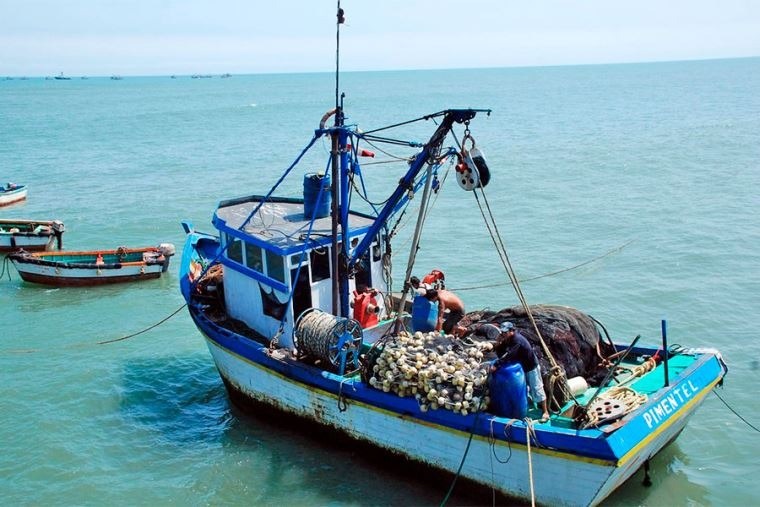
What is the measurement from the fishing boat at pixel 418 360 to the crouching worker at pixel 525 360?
0.44ft

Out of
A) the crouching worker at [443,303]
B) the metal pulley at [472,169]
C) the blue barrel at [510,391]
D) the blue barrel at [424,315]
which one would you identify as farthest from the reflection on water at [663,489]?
the metal pulley at [472,169]

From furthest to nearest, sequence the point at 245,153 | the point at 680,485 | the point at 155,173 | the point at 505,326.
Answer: the point at 245,153, the point at 155,173, the point at 680,485, the point at 505,326

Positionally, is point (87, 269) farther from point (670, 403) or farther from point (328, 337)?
point (670, 403)

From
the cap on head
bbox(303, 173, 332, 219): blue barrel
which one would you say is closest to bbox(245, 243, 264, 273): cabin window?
bbox(303, 173, 332, 219): blue barrel

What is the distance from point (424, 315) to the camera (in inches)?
440

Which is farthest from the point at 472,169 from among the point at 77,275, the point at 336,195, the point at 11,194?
the point at 11,194

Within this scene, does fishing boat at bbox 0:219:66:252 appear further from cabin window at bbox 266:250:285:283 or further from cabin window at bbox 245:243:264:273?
cabin window at bbox 266:250:285:283

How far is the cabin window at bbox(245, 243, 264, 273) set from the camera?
457 inches

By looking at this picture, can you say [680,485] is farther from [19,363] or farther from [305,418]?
[19,363]

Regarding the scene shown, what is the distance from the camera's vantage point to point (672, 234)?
24.4 metres

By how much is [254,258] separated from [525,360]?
5033mm

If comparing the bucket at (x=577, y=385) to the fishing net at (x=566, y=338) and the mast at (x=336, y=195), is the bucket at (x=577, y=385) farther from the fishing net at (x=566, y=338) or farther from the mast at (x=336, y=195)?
the mast at (x=336, y=195)

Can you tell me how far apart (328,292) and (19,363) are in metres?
8.51

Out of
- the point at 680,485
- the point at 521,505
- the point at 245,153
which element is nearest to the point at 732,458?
the point at 680,485
